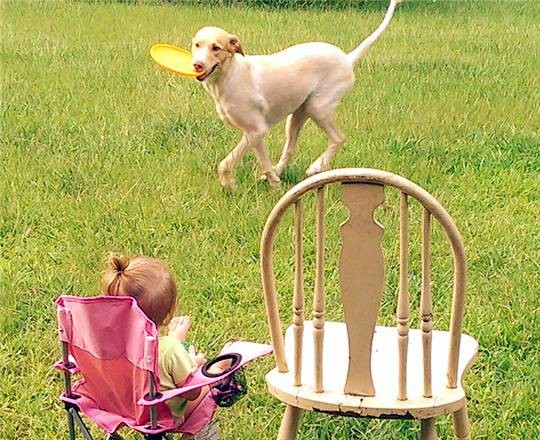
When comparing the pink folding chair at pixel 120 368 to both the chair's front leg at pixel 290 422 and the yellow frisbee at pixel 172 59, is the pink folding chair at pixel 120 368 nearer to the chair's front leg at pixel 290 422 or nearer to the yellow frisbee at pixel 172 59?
the chair's front leg at pixel 290 422

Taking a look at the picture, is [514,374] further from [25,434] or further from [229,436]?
[25,434]

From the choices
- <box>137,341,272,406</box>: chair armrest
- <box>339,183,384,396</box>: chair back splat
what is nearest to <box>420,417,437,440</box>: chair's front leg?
<box>339,183,384,396</box>: chair back splat

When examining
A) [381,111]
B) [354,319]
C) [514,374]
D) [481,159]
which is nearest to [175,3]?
→ [381,111]

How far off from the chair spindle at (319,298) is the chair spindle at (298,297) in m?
0.05

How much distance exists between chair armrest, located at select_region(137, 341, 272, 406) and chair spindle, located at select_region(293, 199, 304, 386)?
0.32 ft

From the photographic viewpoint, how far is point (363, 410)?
94.6 inches

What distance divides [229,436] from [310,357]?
1.65 feet

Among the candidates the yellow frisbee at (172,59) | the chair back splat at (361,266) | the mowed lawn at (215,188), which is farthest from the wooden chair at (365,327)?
the yellow frisbee at (172,59)

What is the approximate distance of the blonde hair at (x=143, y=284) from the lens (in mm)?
2416

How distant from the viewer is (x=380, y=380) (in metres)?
2.56

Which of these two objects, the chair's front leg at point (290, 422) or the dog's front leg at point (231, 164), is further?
the dog's front leg at point (231, 164)

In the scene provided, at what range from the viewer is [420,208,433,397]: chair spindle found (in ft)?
7.42

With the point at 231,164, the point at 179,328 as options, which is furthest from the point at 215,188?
the point at 179,328

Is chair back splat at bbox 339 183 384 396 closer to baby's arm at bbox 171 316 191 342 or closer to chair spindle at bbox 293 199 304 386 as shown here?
chair spindle at bbox 293 199 304 386
